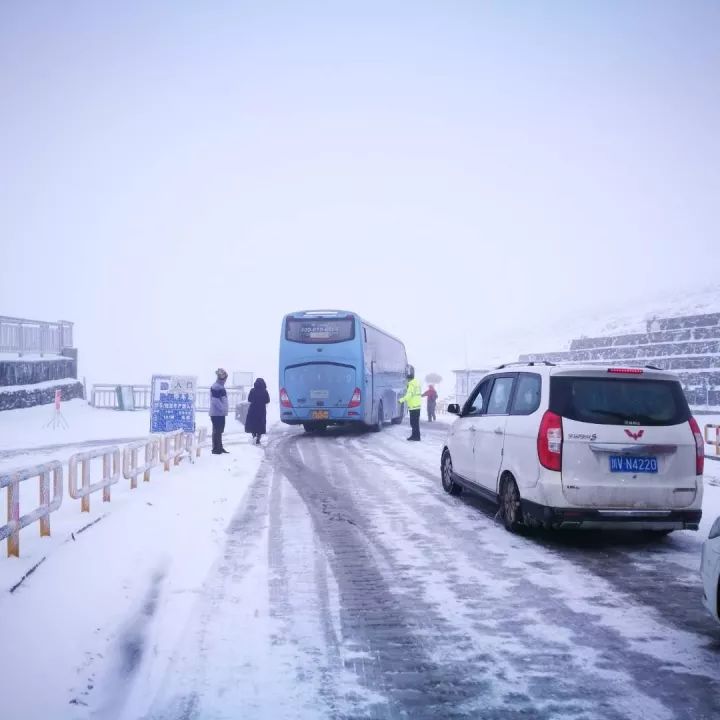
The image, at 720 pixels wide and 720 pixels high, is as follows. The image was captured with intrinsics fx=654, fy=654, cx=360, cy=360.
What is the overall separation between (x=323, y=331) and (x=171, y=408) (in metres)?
7.21

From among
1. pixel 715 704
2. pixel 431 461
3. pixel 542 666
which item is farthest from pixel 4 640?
pixel 431 461

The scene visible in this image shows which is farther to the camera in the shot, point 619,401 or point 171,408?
point 171,408

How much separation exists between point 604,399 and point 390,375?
2074 cm

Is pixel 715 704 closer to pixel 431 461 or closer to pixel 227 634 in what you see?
pixel 227 634

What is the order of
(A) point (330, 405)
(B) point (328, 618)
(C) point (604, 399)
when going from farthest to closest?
1. (A) point (330, 405)
2. (C) point (604, 399)
3. (B) point (328, 618)

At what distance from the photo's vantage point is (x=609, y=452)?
6512 millimetres

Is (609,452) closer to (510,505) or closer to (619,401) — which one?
(619,401)

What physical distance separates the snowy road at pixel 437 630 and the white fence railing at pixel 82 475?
1.89 metres

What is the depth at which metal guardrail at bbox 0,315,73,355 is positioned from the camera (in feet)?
82.1

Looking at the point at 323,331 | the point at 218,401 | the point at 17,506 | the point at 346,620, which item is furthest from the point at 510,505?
the point at 323,331

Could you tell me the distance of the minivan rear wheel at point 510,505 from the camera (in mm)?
7293

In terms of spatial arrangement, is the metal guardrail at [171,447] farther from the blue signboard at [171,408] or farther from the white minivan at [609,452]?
the white minivan at [609,452]

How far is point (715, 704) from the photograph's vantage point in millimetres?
3404

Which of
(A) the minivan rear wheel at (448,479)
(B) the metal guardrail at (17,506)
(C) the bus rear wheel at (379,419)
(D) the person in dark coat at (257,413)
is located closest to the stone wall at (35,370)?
(D) the person in dark coat at (257,413)
